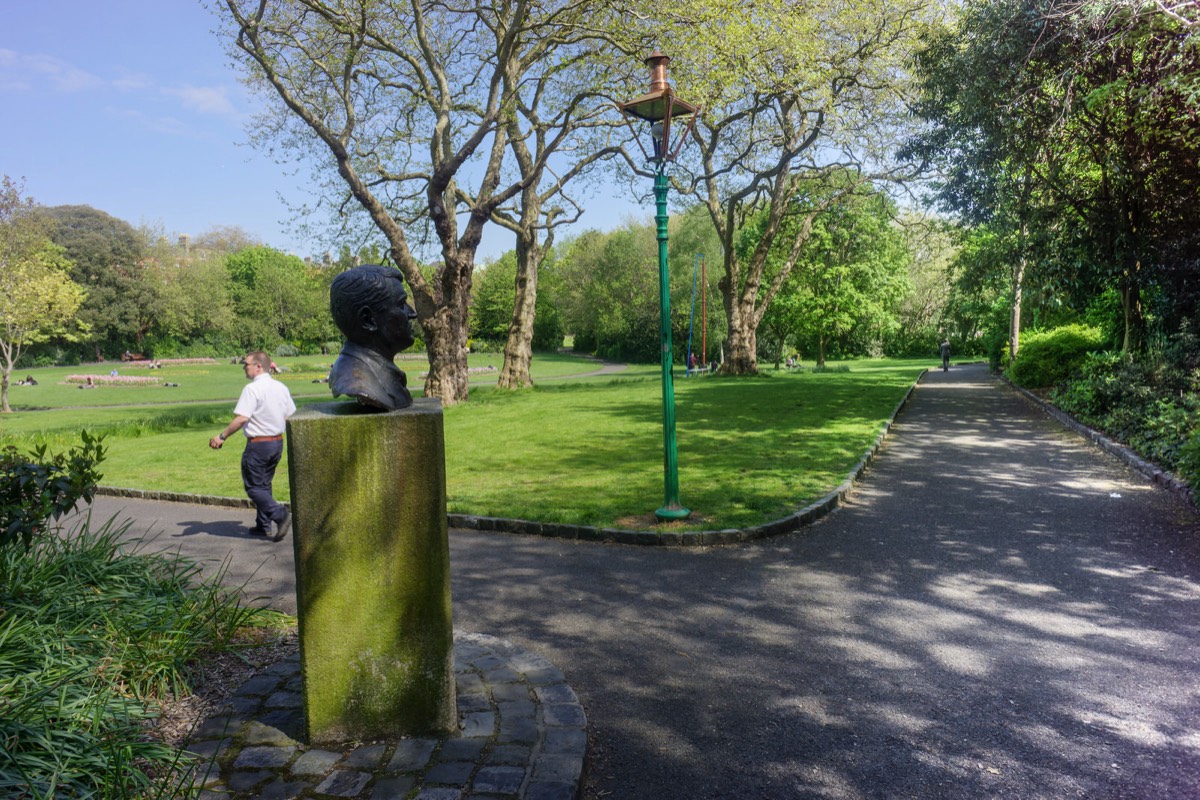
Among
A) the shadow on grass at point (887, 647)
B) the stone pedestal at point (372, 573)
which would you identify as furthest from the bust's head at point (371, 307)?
the shadow on grass at point (887, 647)

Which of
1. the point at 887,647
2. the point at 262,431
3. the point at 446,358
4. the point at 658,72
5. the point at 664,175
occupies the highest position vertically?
the point at 658,72

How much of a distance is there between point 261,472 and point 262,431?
1.43 ft

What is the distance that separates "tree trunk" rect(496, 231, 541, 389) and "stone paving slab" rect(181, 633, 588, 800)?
75.8ft

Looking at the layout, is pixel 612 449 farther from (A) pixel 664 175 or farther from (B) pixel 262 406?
(B) pixel 262 406

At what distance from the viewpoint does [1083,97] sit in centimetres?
1355

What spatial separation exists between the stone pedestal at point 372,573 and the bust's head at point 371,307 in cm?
47

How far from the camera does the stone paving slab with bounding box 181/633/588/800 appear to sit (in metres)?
3.23

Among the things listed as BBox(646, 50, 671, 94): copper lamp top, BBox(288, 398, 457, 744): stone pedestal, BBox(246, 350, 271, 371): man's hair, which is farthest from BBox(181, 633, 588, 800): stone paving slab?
BBox(646, 50, 671, 94): copper lamp top

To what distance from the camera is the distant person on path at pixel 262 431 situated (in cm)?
802

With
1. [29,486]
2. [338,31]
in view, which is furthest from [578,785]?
[338,31]

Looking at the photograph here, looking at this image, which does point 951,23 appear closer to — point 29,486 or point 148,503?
point 148,503

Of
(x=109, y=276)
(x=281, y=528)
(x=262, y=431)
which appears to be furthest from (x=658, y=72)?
(x=109, y=276)

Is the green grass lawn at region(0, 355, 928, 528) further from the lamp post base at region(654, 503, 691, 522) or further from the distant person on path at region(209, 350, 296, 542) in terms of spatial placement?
the distant person on path at region(209, 350, 296, 542)

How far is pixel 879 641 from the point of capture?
4965mm
